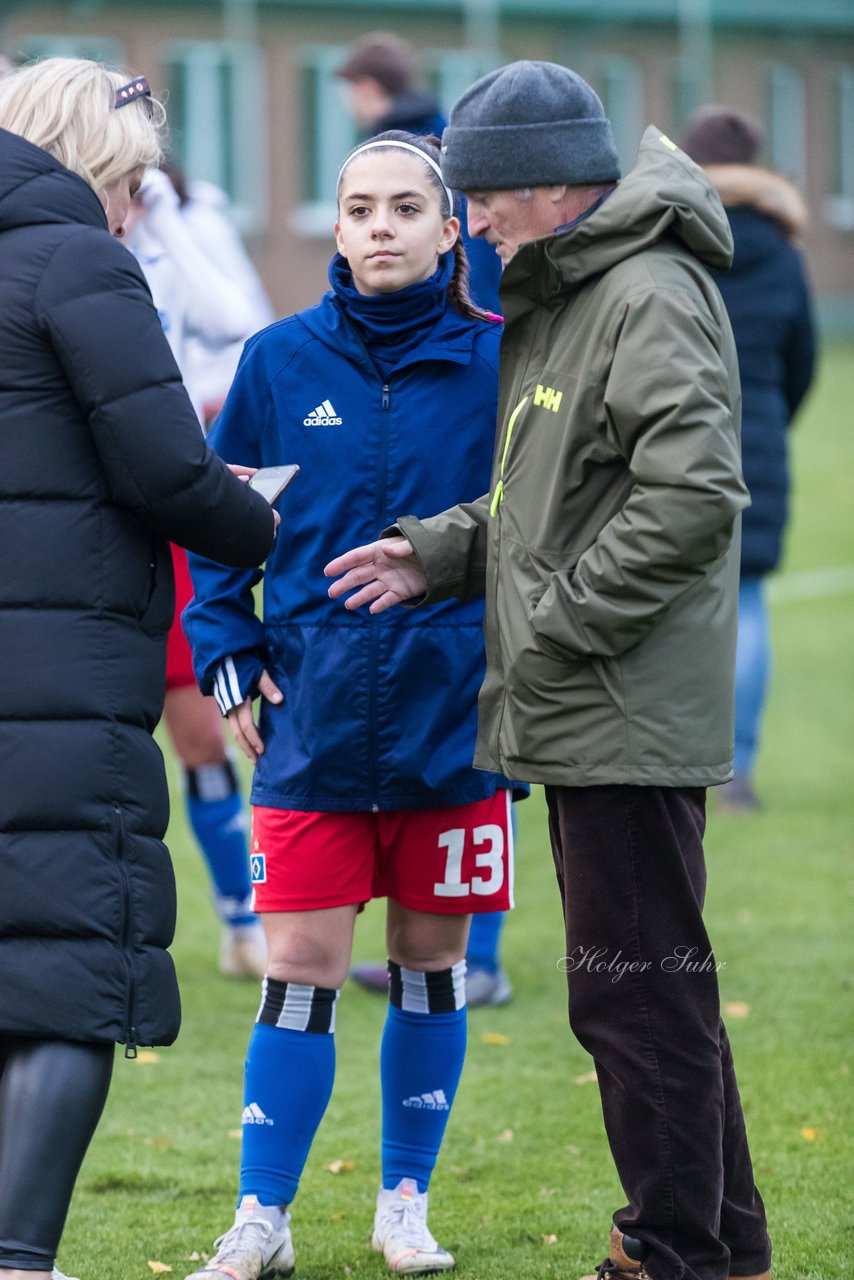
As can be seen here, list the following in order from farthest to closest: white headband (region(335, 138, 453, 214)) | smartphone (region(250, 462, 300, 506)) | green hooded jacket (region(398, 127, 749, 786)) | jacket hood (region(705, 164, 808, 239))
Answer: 1. jacket hood (region(705, 164, 808, 239))
2. white headband (region(335, 138, 453, 214))
3. smartphone (region(250, 462, 300, 506))
4. green hooded jacket (region(398, 127, 749, 786))

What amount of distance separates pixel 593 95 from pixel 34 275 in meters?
0.99

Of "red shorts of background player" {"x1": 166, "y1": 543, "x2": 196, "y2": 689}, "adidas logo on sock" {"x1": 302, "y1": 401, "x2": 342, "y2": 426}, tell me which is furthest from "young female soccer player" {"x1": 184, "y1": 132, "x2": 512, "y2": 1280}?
"red shorts of background player" {"x1": 166, "y1": 543, "x2": 196, "y2": 689}

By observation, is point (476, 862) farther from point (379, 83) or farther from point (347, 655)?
point (379, 83)

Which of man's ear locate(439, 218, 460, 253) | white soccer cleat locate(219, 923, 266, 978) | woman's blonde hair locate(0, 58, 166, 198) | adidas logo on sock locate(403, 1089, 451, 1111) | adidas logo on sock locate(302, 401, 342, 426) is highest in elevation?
woman's blonde hair locate(0, 58, 166, 198)

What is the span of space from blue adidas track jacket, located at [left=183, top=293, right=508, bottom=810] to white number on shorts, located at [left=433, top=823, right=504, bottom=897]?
89 mm

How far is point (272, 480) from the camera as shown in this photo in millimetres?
3570

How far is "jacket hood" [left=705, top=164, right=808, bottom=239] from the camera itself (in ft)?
24.4

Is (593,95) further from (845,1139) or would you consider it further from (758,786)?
(758,786)

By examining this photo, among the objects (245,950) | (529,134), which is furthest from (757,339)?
(529,134)

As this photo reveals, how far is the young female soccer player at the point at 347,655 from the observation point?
3691 mm

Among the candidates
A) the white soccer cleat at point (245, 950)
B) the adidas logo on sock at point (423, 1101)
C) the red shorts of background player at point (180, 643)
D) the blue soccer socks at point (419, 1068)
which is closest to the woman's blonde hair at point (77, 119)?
the blue soccer socks at point (419, 1068)

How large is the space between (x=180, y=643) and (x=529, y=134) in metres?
2.73

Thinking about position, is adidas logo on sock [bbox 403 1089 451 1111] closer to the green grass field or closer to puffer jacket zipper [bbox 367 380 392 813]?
the green grass field

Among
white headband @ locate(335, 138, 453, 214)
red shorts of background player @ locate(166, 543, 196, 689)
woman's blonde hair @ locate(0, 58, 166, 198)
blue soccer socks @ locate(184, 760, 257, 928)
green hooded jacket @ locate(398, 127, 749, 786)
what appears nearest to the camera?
green hooded jacket @ locate(398, 127, 749, 786)
